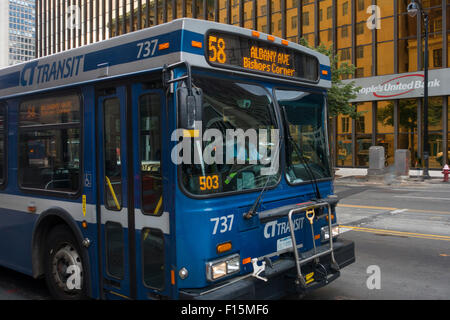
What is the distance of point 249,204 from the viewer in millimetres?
4168

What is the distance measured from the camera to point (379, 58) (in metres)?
29.6

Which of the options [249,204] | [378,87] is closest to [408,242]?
[249,204]

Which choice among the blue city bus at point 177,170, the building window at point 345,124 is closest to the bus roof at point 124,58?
the blue city bus at point 177,170

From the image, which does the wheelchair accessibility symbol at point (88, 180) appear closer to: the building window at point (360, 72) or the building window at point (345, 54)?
the building window at point (360, 72)

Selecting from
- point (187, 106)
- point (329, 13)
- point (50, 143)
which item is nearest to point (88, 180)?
point (50, 143)

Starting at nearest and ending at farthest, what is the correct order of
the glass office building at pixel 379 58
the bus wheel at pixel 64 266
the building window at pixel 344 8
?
the bus wheel at pixel 64 266
the glass office building at pixel 379 58
the building window at pixel 344 8

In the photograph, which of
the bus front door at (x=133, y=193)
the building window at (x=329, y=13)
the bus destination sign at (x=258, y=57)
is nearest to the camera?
the bus front door at (x=133, y=193)

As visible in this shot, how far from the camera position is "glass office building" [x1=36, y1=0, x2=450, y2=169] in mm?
27234

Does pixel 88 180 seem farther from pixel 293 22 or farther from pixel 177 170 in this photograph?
pixel 293 22

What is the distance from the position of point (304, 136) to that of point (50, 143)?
3063 mm

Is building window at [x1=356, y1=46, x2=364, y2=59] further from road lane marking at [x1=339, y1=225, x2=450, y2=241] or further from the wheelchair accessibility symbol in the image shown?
the wheelchair accessibility symbol

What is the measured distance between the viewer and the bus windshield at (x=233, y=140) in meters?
3.84

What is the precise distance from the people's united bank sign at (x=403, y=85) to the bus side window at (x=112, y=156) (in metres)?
23.7
